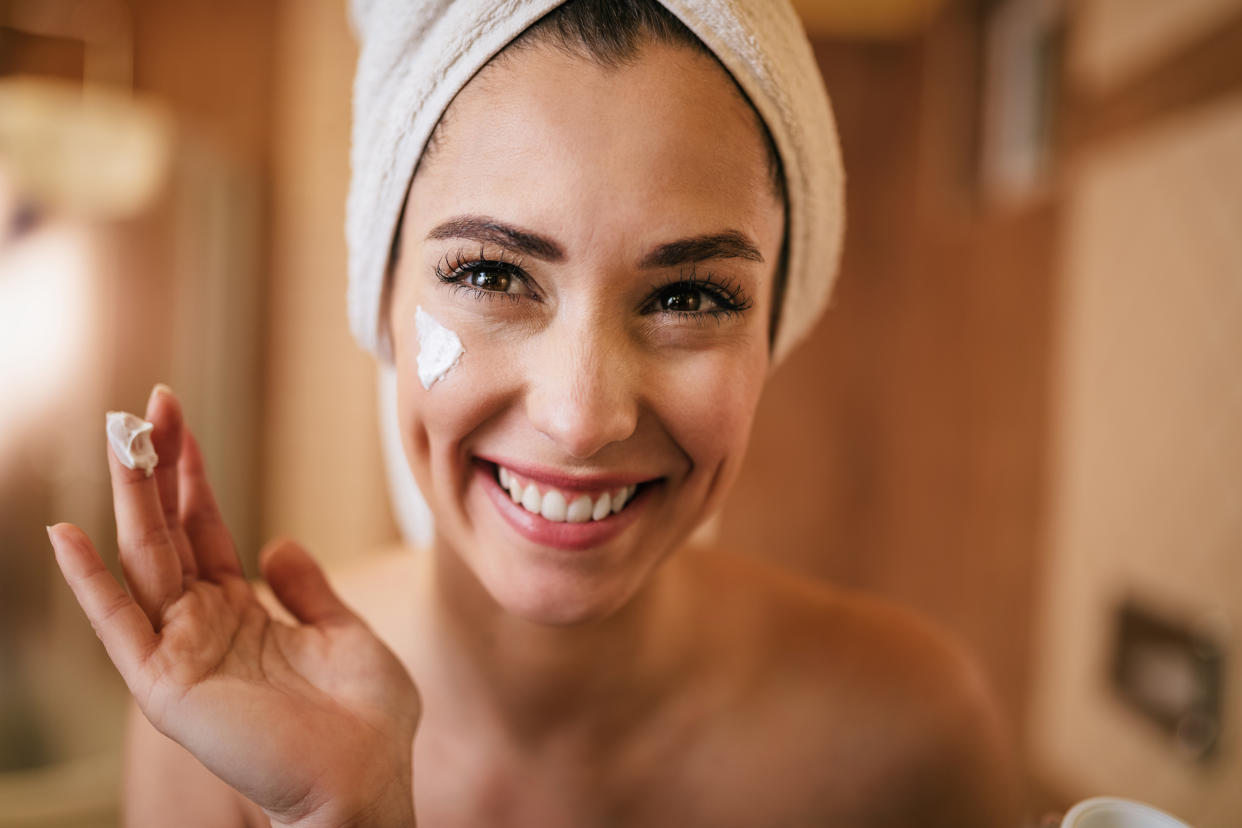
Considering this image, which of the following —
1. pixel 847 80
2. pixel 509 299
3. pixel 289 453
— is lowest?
pixel 289 453

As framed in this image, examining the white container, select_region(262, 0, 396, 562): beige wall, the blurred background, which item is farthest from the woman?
select_region(262, 0, 396, 562): beige wall

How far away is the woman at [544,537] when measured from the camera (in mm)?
513

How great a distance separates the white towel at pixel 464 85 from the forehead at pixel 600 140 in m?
0.02

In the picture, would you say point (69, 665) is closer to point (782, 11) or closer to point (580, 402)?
point (580, 402)

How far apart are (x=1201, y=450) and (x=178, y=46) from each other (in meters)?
2.64

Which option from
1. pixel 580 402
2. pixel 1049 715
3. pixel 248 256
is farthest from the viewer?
pixel 248 256

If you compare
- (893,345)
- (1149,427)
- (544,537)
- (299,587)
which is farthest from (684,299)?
(893,345)

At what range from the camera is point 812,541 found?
2.29 m

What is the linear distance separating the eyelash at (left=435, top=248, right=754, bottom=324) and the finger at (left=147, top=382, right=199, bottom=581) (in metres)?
0.22

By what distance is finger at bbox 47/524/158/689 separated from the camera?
0.49 metres

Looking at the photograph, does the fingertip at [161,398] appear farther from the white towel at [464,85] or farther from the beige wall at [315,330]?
the beige wall at [315,330]

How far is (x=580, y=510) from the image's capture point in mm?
610

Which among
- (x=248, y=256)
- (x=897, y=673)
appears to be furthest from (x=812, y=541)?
(x=248, y=256)

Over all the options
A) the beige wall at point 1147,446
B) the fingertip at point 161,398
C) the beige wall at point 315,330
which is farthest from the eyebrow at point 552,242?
the beige wall at point 315,330
